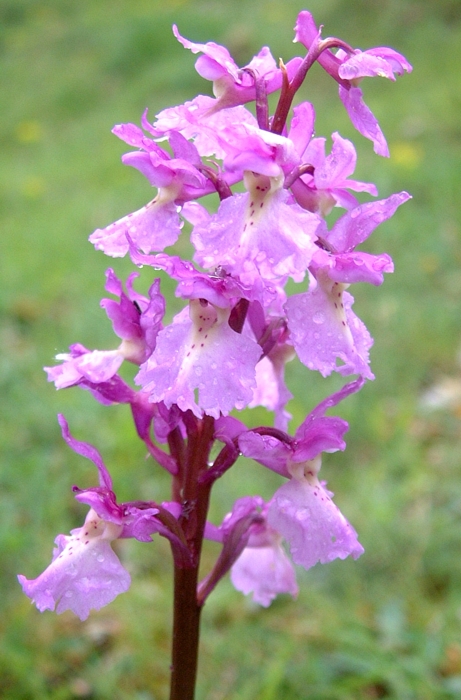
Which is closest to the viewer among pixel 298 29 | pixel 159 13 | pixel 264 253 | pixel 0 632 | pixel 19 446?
pixel 264 253

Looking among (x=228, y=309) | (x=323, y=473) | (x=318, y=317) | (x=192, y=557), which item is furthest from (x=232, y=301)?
(x=323, y=473)

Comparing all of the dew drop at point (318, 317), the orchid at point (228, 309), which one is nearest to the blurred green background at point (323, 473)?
the orchid at point (228, 309)

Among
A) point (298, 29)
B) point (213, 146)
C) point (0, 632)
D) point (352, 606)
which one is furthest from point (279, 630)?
point (298, 29)

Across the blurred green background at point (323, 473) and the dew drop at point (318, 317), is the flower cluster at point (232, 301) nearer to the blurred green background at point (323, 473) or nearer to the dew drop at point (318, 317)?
the dew drop at point (318, 317)

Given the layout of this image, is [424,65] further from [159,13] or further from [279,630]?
[279,630]

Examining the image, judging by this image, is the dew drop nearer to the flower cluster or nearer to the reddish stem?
the flower cluster

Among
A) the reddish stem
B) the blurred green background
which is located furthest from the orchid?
the blurred green background

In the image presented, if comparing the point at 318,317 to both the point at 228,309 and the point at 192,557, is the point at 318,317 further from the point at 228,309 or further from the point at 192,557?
the point at 192,557
